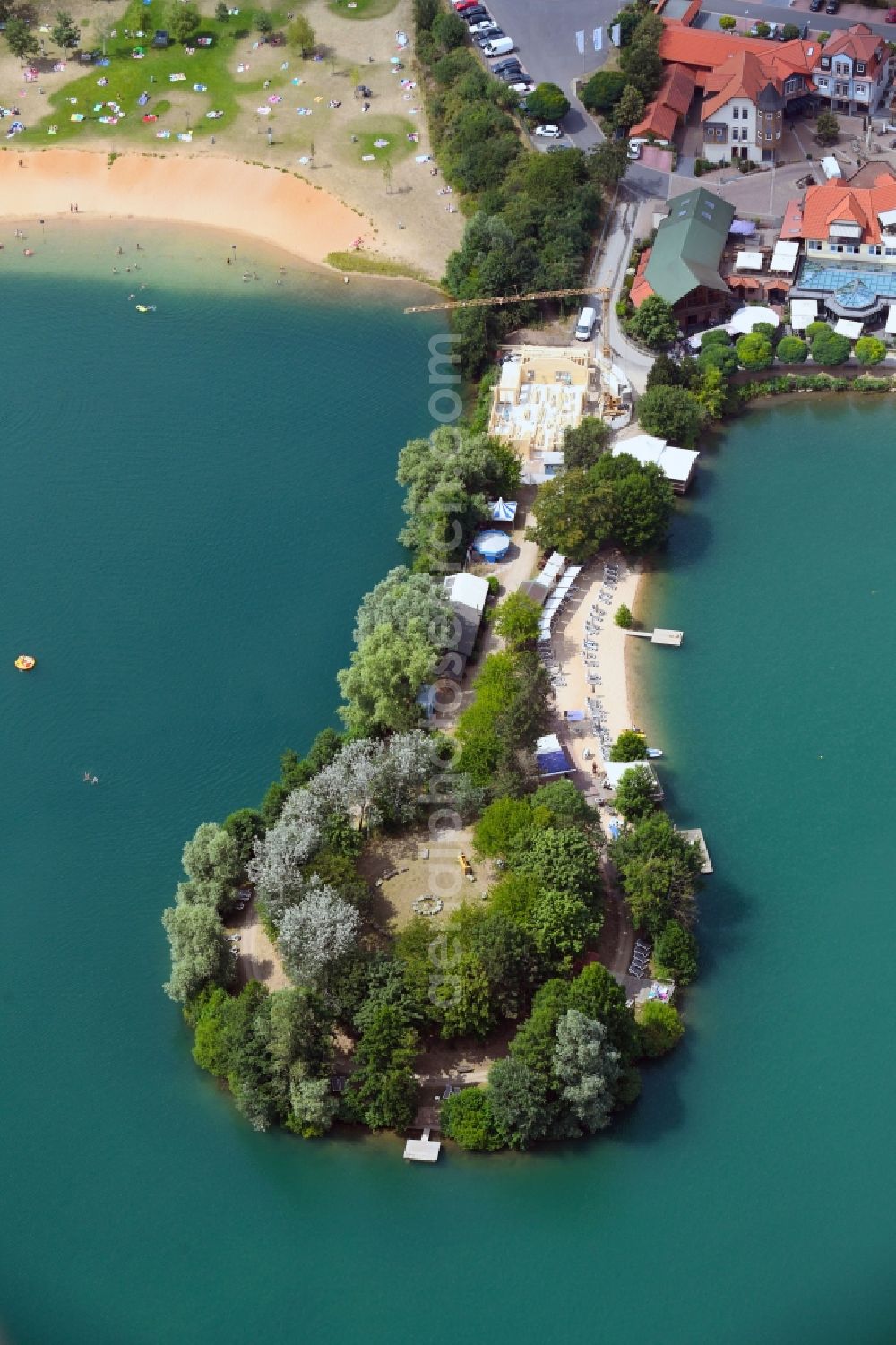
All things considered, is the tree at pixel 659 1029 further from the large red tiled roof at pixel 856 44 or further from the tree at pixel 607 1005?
the large red tiled roof at pixel 856 44

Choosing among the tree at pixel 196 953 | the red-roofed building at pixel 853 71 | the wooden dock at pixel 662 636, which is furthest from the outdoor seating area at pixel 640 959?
the red-roofed building at pixel 853 71

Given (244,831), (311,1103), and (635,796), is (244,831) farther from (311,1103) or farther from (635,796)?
(635,796)

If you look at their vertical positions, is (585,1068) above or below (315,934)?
below

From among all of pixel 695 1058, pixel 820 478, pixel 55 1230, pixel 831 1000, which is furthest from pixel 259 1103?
pixel 820 478

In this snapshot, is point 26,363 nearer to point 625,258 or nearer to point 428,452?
point 428,452

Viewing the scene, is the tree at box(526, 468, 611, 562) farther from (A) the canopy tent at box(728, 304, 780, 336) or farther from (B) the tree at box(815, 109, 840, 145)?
(B) the tree at box(815, 109, 840, 145)

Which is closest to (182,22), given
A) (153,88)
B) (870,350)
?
(153,88)

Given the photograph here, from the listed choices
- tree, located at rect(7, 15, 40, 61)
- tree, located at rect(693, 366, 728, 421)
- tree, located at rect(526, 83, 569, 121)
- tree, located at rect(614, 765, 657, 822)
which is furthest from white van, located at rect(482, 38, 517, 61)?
tree, located at rect(614, 765, 657, 822)
